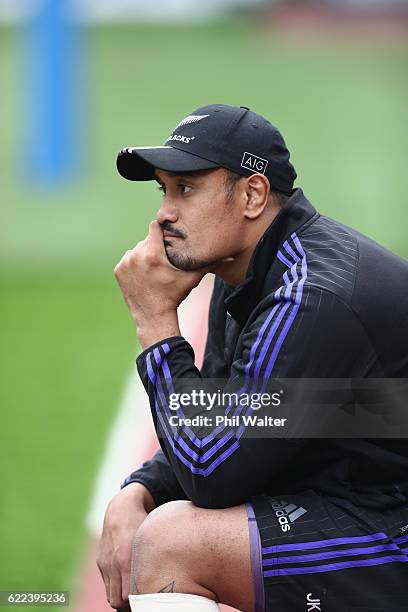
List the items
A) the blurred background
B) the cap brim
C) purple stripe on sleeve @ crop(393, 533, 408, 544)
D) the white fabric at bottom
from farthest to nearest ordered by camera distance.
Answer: the blurred background, the cap brim, purple stripe on sleeve @ crop(393, 533, 408, 544), the white fabric at bottom

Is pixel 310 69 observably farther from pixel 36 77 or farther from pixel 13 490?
pixel 13 490

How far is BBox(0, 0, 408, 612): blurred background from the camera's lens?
18.5 ft

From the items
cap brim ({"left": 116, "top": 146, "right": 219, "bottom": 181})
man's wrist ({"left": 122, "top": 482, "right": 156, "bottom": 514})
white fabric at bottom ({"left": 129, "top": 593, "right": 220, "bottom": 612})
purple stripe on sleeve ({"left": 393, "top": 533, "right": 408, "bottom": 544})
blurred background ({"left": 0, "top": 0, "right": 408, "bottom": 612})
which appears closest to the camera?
white fabric at bottom ({"left": 129, "top": 593, "right": 220, "bottom": 612})

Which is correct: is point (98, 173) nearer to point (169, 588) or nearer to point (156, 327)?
point (156, 327)

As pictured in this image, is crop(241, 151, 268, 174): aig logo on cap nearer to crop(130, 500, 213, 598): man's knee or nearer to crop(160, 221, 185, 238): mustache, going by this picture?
crop(160, 221, 185, 238): mustache

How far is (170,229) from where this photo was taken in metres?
3.27

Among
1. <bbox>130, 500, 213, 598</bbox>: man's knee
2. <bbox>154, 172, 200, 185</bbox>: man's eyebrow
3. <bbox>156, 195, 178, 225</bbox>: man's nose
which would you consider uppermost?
<bbox>154, 172, 200, 185</bbox>: man's eyebrow

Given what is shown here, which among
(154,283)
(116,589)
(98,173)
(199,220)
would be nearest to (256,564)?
(116,589)

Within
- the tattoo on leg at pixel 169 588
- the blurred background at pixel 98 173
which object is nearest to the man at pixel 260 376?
the tattoo on leg at pixel 169 588

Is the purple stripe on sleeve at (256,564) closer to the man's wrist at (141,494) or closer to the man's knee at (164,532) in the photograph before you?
the man's knee at (164,532)

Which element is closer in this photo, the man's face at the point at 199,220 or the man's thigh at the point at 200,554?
the man's thigh at the point at 200,554

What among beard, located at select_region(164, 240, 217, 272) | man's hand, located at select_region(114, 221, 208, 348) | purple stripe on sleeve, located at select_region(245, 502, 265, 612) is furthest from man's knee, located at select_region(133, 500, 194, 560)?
beard, located at select_region(164, 240, 217, 272)

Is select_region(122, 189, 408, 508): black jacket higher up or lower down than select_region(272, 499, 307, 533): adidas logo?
higher up

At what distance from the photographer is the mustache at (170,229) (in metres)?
3.25
